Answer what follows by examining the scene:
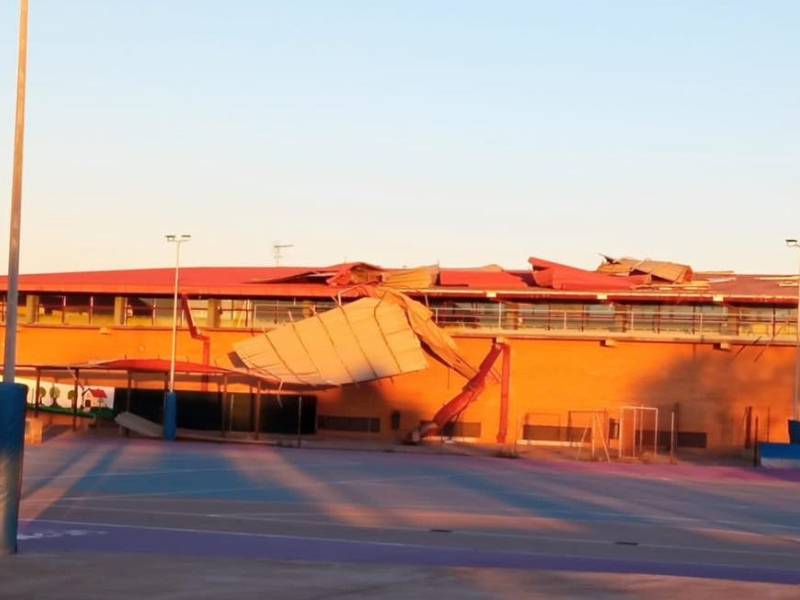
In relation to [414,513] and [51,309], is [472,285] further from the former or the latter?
[414,513]

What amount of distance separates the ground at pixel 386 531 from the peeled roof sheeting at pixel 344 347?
14131 millimetres

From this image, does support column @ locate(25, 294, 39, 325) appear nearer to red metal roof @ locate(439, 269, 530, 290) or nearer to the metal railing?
the metal railing

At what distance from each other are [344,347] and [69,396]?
14.1m

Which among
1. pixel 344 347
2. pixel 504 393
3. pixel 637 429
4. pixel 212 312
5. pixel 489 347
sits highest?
pixel 212 312

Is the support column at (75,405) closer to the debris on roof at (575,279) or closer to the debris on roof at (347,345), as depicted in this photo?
the debris on roof at (347,345)

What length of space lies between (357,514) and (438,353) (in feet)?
122

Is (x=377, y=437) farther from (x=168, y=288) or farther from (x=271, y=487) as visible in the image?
(x=271, y=487)

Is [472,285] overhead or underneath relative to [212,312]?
overhead

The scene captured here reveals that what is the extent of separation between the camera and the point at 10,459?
720 inches

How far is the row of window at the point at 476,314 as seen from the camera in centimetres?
6488

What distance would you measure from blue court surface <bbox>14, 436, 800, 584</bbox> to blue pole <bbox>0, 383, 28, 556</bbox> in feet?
4.24

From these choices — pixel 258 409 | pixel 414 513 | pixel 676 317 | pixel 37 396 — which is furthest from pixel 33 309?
pixel 414 513

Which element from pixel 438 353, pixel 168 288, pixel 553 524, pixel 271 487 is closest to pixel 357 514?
pixel 553 524

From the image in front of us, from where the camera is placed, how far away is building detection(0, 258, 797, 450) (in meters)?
63.1
